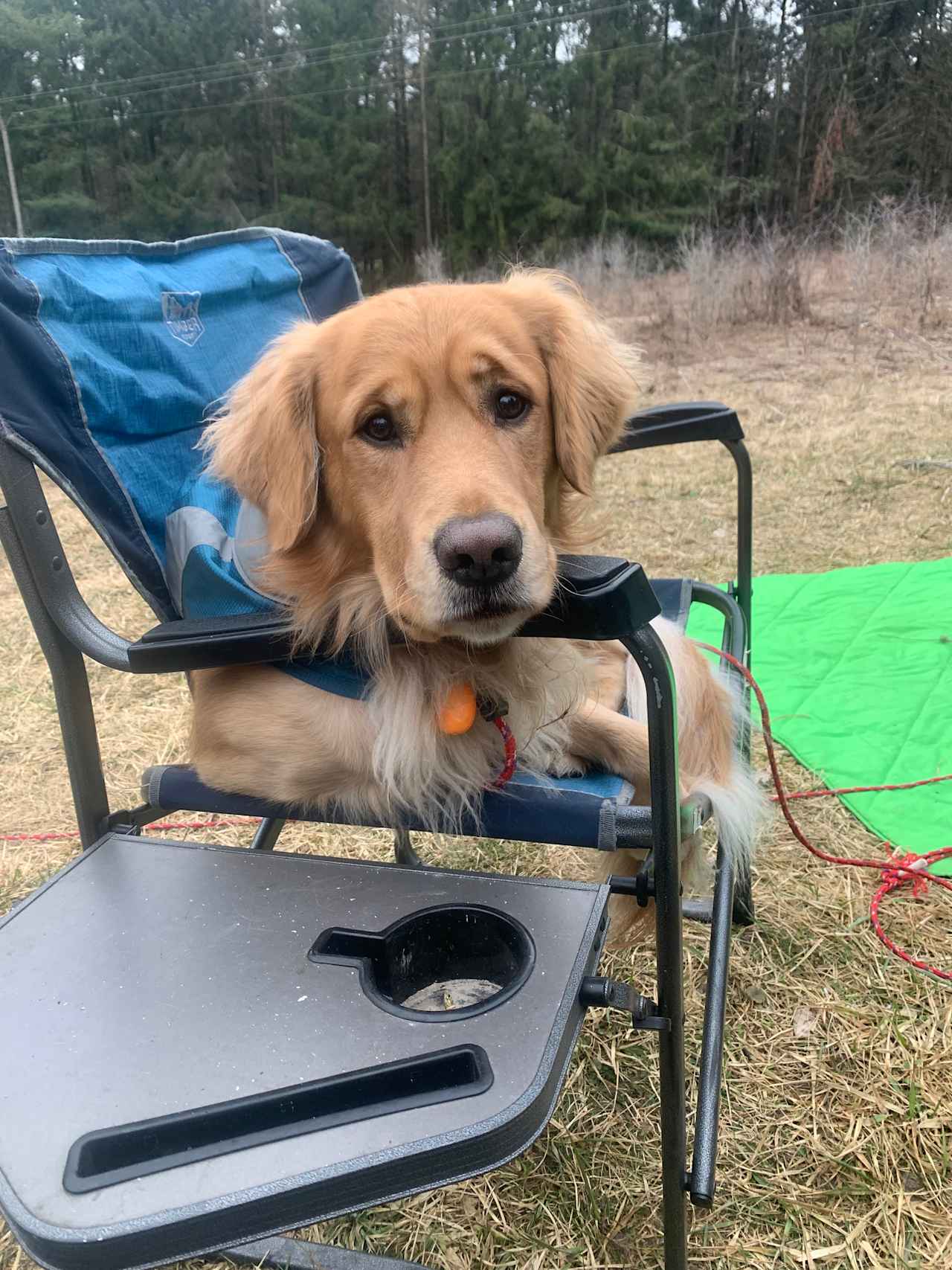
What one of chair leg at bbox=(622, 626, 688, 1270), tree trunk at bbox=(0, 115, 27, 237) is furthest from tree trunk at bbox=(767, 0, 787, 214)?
chair leg at bbox=(622, 626, 688, 1270)

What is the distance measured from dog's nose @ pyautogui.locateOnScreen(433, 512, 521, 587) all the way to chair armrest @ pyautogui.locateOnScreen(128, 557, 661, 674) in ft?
0.24

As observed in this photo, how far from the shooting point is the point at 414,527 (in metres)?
1.41

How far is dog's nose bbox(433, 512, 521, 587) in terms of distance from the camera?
4.24 ft

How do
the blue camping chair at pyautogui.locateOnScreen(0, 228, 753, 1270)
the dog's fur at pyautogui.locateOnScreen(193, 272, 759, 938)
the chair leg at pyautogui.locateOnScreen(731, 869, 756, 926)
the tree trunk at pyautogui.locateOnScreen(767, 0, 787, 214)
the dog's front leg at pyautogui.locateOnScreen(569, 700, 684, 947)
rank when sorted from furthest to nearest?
the tree trunk at pyautogui.locateOnScreen(767, 0, 787, 214) < the chair leg at pyautogui.locateOnScreen(731, 869, 756, 926) < the dog's front leg at pyautogui.locateOnScreen(569, 700, 684, 947) < the dog's fur at pyautogui.locateOnScreen(193, 272, 759, 938) < the blue camping chair at pyautogui.locateOnScreen(0, 228, 753, 1270)

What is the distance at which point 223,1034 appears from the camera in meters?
1.19

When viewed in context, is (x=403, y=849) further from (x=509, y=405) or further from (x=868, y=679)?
(x=868, y=679)


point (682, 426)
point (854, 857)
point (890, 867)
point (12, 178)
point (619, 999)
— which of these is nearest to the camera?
point (619, 999)

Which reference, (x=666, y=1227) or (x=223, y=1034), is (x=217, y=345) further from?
(x=666, y=1227)

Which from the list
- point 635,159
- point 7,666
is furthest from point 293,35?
point 7,666

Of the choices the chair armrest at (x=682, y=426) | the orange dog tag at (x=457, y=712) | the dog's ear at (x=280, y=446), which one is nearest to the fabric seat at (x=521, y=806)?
the orange dog tag at (x=457, y=712)

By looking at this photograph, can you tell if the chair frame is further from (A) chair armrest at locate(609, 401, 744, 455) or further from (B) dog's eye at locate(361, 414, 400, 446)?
(A) chair armrest at locate(609, 401, 744, 455)

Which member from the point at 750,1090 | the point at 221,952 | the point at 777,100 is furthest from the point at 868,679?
the point at 777,100

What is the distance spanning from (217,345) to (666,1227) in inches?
77.1

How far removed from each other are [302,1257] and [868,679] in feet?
8.71
